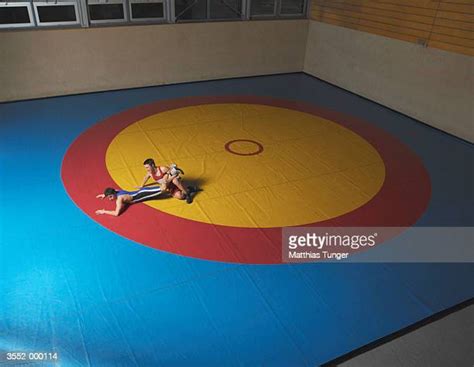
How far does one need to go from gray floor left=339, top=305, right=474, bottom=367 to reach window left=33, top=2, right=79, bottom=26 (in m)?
9.06

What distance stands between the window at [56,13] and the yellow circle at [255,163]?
3.13m

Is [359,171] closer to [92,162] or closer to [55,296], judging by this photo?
[92,162]

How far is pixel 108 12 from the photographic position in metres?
9.48

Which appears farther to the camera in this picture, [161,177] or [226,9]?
[226,9]

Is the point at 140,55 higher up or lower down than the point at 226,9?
lower down

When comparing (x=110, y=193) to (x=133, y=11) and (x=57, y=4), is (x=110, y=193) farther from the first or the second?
(x=133, y=11)

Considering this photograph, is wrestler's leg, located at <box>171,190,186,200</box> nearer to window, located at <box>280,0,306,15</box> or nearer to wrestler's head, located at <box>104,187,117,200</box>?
wrestler's head, located at <box>104,187,117,200</box>

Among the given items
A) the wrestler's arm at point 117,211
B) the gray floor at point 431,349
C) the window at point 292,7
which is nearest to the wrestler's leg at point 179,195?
the wrestler's arm at point 117,211

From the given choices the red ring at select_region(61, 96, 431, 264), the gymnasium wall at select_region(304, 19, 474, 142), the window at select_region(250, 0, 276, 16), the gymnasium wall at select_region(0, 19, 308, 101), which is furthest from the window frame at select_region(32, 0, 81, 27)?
the gymnasium wall at select_region(304, 19, 474, 142)

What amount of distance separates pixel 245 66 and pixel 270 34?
3.67 feet

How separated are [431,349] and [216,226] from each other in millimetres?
2840

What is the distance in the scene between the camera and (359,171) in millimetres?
6844

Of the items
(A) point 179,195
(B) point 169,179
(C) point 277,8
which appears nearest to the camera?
(B) point 169,179

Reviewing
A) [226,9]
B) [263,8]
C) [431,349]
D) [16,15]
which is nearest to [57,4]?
[16,15]
